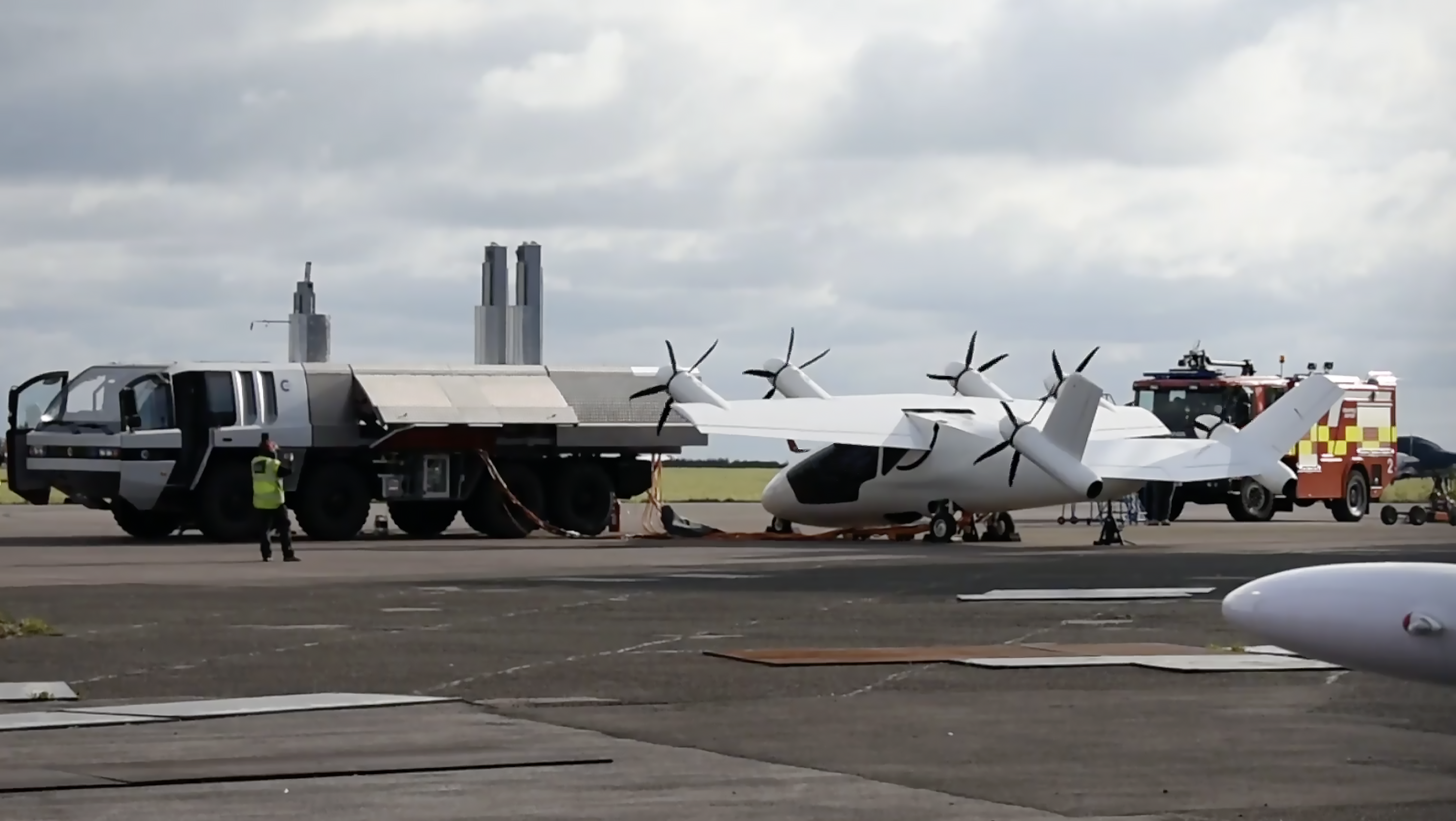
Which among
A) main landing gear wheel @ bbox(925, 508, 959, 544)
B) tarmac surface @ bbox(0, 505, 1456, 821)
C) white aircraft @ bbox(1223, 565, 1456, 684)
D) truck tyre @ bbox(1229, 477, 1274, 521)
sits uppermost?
truck tyre @ bbox(1229, 477, 1274, 521)

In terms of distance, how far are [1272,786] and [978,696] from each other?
3968 mm

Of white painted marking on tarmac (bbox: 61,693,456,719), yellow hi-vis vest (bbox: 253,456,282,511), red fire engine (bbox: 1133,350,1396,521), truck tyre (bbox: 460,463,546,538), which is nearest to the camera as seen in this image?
white painted marking on tarmac (bbox: 61,693,456,719)

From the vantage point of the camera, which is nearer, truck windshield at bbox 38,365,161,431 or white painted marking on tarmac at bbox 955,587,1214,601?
white painted marking on tarmac at bbox 955,587,1214,601

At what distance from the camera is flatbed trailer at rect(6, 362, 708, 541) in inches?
1532

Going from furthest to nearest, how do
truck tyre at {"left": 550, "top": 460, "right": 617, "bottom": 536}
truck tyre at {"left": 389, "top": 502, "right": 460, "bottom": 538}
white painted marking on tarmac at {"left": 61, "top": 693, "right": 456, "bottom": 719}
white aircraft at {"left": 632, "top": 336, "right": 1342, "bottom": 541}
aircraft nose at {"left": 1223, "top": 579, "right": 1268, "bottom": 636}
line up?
truck tyre at {"left": 389, "top": 502, "right": 460, "bottom": 538}, truck tyre at {"left": 550, "top": 460, "right": 617, "bottom": 536}, white aircraft at {"left": 632, "top": 336, "right": 1342, "bottom": 541}, white painted marking on tarmac at {"left": 61, "top": 693, "right": 456, "bottom": 719}, aircraft nose at {"left": 1223, "top": 579, "right": 1268, "bottom": 636}

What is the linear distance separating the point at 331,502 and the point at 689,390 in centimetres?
719

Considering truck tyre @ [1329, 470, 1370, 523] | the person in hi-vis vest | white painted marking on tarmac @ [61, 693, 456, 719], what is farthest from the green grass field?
white painted marking on tarmac @ [61, 693, 456, 719]

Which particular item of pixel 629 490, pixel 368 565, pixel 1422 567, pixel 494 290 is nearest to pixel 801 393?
pixel 629 490

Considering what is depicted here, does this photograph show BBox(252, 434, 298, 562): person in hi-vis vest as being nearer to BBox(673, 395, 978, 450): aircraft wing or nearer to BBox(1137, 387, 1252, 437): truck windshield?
BBox(673, 395, 978, 450): aircraft wing

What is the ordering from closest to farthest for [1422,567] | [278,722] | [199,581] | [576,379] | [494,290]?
[1422,567], [278,722], [199,581], [576,379], [494,290]

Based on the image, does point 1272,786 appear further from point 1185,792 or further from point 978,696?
point 978,696

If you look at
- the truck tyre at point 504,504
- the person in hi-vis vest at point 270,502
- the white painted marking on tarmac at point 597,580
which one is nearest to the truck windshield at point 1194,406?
the truck tyre at point 504,504

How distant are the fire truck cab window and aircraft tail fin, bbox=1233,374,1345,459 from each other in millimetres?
6965

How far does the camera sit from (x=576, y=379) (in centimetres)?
4322
